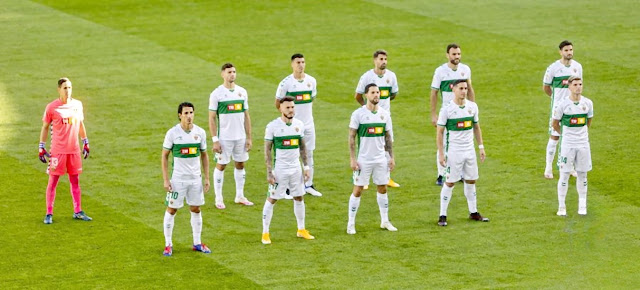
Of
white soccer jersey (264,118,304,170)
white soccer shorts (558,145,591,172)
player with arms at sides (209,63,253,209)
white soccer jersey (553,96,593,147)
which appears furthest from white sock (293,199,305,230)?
white soccer jersey (553,96,593,147)

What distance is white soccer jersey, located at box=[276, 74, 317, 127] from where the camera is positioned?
20.4m

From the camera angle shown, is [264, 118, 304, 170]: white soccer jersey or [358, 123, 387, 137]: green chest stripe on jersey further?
[358, 123, 387, 137]: green chest stripe on jersey

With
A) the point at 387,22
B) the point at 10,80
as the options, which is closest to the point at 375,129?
the point at 10,80

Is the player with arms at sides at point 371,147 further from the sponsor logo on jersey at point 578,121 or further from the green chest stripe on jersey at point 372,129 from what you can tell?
the sponsor logo on jersey at point 578,121

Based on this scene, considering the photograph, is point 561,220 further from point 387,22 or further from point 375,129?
point 387,22

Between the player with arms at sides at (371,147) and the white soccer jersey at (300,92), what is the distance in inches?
82.8

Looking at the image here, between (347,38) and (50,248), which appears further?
(347,38)

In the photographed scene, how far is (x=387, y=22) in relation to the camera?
109 feet

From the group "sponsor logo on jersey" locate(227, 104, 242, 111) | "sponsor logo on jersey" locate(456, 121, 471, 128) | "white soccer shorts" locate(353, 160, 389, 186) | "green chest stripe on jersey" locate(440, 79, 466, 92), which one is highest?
"green chest stripe on jersey" locate(440, 79, 466, 92)

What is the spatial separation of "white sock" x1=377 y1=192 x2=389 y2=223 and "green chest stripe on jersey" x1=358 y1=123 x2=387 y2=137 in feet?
3.10

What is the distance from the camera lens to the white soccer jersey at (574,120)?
62.4 feet

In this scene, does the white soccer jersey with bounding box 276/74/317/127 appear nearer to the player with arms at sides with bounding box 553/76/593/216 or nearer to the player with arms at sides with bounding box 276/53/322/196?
the player with arms at sides with bounding box 276/53/322/196

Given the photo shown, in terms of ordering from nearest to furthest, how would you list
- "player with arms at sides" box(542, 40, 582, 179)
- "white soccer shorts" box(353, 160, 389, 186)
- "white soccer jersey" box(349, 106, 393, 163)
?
1. "white soccer jersey" box(349, 106, 393, 163)
2. "white soccer shorts" box(353, 160, 389, 186)
3. "player with arms at sides" box(542, 40, 582, 179)

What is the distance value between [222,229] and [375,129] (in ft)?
9.36
